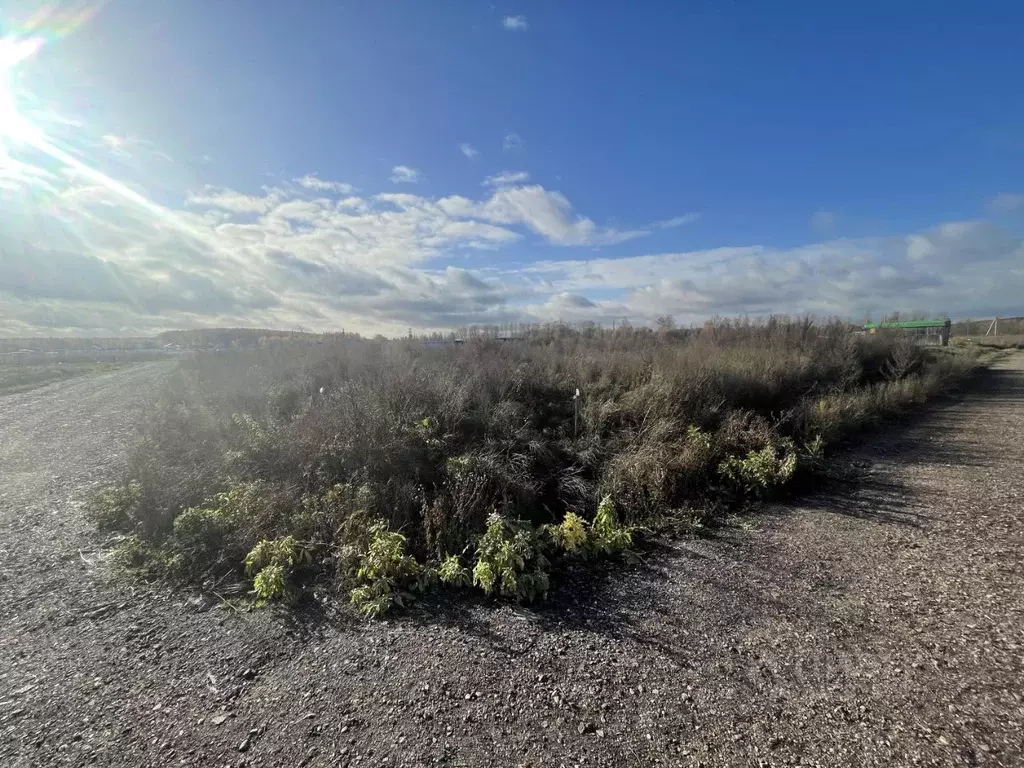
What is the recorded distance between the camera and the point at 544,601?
12.5ft

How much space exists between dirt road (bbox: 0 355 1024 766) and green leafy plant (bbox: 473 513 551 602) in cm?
22

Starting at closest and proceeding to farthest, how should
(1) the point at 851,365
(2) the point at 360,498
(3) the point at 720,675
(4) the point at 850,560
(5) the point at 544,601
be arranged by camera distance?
(3) the point at 720,675 < (5) the point at 544,601 < (4) the point at 850,560 < (2) the point at 360,498 < (1) the point at 851,365

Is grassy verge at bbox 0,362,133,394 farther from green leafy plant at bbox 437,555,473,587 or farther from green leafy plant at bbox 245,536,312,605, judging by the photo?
green leafy plant at bbox 437,555,473,587

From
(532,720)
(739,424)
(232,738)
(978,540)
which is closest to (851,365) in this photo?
(739,424)

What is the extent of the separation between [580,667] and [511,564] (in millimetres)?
1124

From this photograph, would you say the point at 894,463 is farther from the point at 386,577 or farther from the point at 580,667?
the point at 386,577

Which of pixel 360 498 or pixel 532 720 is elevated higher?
pixel 360 498

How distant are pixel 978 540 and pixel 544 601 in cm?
463

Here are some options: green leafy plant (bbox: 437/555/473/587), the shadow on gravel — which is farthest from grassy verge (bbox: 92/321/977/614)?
the shadow on gravel

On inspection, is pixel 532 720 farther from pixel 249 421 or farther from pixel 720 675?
pixel 249 421

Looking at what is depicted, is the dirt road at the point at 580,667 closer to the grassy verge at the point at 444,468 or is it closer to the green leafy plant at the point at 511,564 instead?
the green leafy plant at the point at 511,564

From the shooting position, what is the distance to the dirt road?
2381 millimetres

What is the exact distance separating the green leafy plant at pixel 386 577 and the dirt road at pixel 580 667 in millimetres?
202

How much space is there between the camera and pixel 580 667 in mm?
2975
